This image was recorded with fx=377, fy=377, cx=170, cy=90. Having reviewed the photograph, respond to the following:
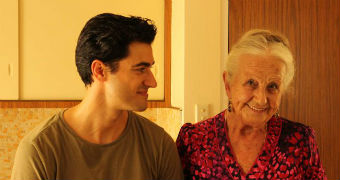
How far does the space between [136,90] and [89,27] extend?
0.97 feet

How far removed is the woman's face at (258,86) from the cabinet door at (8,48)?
1.96 metres

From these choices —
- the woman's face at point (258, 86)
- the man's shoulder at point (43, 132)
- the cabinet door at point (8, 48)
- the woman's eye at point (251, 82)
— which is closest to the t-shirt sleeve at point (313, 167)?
the woman's face at point (258, 86)

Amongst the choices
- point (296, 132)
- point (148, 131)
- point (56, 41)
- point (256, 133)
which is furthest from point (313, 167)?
point (56, 41)

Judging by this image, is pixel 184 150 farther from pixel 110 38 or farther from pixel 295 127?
pixel 110 38

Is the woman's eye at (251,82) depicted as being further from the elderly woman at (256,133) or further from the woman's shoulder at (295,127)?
the woman's shoulder at (295,127)

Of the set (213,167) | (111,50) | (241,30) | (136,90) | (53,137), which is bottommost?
(213,167)

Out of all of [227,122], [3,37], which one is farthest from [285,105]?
[3,37]

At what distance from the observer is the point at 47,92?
2.91 meters

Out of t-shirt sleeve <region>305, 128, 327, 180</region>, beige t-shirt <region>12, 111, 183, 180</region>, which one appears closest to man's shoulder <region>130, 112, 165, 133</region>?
beige t-shirt <region>12, 111, 183, 180</region>

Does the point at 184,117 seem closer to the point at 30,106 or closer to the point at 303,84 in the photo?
the point at 303,84

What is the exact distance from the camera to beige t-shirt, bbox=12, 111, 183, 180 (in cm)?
133

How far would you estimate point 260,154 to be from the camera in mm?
1480

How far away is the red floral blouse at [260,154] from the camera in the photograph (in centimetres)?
145

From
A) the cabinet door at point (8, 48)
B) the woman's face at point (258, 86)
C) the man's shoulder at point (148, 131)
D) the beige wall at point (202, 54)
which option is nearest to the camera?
the woman's face at point (258, 86)
